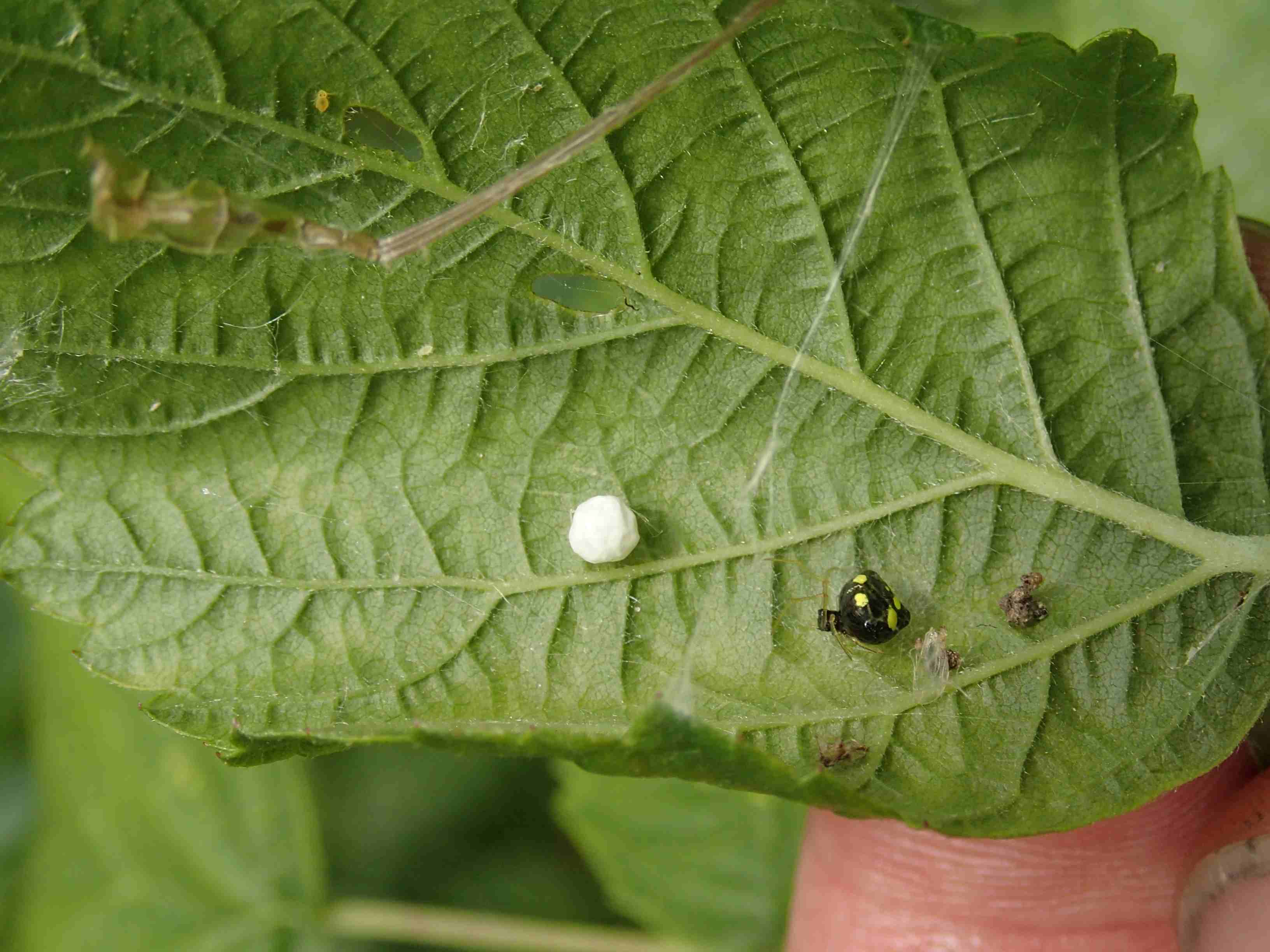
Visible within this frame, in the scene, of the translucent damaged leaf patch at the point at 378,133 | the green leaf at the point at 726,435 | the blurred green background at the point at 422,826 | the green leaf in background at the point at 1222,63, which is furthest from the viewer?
the blurred green background at the point at 422,826

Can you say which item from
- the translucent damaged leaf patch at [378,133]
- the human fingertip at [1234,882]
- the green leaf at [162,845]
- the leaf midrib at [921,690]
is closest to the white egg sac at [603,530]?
the leaf midrib at [921,690]

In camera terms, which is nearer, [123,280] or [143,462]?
[123,280]

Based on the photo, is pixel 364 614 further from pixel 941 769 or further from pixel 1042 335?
pixel 1042 335

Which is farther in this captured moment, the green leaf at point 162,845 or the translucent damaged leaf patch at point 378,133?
the green leaf at point 162,845

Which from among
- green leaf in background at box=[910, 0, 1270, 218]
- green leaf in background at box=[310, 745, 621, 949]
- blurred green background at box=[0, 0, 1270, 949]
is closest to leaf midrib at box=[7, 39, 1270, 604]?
green leaf in background at box=[910, 0, 1270, 218]

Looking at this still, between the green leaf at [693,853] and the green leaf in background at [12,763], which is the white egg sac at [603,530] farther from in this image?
the green leaf in background at [12,763]

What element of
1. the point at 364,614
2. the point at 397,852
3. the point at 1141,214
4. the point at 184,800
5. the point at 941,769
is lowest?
the point at 397,852

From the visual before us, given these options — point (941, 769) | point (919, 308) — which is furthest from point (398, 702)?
point (919, 308)
